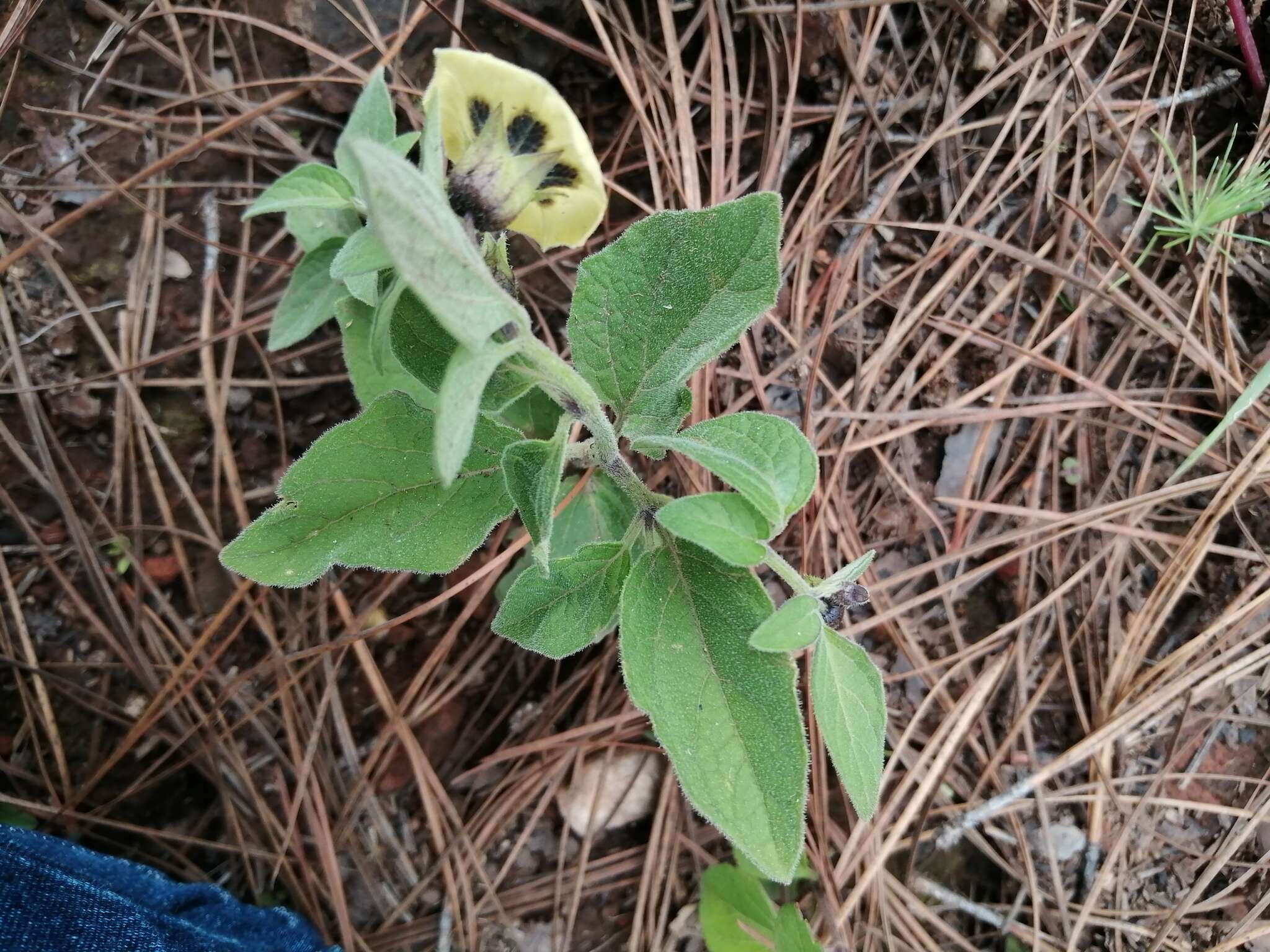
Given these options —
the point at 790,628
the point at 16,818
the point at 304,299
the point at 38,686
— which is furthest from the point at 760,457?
the point at 16,818

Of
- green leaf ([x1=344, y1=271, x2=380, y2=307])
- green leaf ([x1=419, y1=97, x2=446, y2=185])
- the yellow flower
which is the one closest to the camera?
green leaf ([x1=419, y1=97, x2=446, y2=185])

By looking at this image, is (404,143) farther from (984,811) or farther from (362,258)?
(984,811)

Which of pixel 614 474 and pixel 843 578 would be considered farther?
pixel 614 474

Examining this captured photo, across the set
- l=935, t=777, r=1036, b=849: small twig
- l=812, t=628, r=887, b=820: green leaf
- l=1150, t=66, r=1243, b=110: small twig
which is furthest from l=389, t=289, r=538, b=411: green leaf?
l=1150, t=66, r=1243, b=110: small twig

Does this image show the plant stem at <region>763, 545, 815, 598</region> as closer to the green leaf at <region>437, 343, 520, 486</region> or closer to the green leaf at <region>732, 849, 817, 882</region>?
the green leaf at <region>437, 343, 520, 486</region>

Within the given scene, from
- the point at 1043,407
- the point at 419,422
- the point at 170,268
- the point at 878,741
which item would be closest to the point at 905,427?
the point at 1043,407

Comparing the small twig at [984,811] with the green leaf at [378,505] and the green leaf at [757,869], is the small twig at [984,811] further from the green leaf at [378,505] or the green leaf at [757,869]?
the green leaf at [378,505]

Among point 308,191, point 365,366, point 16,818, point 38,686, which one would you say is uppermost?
point 308,191
